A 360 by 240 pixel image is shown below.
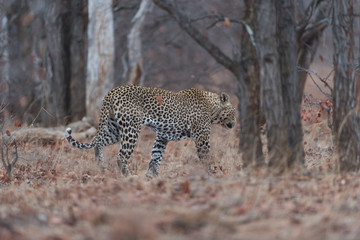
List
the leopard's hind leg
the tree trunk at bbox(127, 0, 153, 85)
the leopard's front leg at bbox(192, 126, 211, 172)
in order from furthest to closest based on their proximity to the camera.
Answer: the tree trunk at bbox(127, 0, 153, 85), the leopard's front leg at bbox(192, 126, 211, 172), the leopard's hind leg

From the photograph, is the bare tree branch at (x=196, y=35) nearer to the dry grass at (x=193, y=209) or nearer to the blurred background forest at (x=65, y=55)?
the dry grass at (x=193, y=209)

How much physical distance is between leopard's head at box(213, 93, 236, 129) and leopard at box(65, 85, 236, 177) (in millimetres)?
21

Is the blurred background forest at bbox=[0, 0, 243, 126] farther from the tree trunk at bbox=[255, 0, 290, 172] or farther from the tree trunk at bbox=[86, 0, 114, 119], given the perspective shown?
the tree trunk at bbox=[255, 0, 290, 172]

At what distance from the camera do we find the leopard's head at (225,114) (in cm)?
1211

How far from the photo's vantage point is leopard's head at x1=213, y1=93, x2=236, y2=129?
1211 cm

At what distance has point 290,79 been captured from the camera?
27.9 ft

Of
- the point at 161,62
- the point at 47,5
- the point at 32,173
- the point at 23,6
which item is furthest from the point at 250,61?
the point at 161,62

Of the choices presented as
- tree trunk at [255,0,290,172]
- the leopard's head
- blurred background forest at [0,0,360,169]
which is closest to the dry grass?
tree trunk at [255,0,290,172]

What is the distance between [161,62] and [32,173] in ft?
71.0

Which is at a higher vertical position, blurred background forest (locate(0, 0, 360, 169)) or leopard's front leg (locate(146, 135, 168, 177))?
blurred background forest (locate(0, 0, 360, 169))

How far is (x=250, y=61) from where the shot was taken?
28.6 feet

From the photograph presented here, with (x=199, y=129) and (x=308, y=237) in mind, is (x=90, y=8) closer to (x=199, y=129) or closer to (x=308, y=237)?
(x=199, y=129)

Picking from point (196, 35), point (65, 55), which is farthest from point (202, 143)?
point (65, 55)

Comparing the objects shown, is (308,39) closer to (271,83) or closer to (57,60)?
(271,83)
